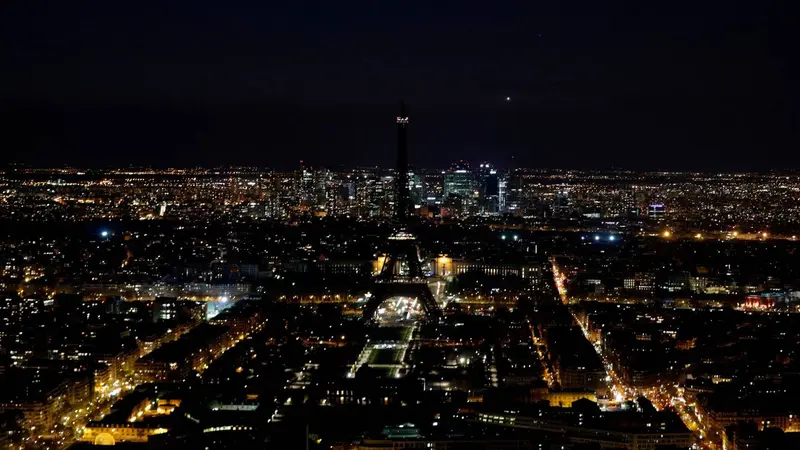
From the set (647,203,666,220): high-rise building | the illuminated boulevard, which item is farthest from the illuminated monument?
(647,203,666,220): high-rise building

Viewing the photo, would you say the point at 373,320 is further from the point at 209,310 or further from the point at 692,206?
the point at 692,206

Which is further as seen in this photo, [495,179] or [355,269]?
[495,179]

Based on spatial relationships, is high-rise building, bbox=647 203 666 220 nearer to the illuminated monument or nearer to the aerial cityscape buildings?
the aerial cityscape buildings

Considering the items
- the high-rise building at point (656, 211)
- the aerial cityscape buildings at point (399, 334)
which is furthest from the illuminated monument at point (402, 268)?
the high-rise building at point (656, 211)

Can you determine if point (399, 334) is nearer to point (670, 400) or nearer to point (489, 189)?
point (670, 400)

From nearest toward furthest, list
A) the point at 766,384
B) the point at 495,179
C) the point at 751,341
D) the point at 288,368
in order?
the point at 766,384 → the point at 288,368 → the point at 751,341 → the point at 495,179

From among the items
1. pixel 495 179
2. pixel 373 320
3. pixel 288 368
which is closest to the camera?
pixel 288 368

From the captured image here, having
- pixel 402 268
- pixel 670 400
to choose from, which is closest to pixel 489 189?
pixel 402 268

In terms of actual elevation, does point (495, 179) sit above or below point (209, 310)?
above

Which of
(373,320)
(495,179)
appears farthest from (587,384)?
(495,179)
